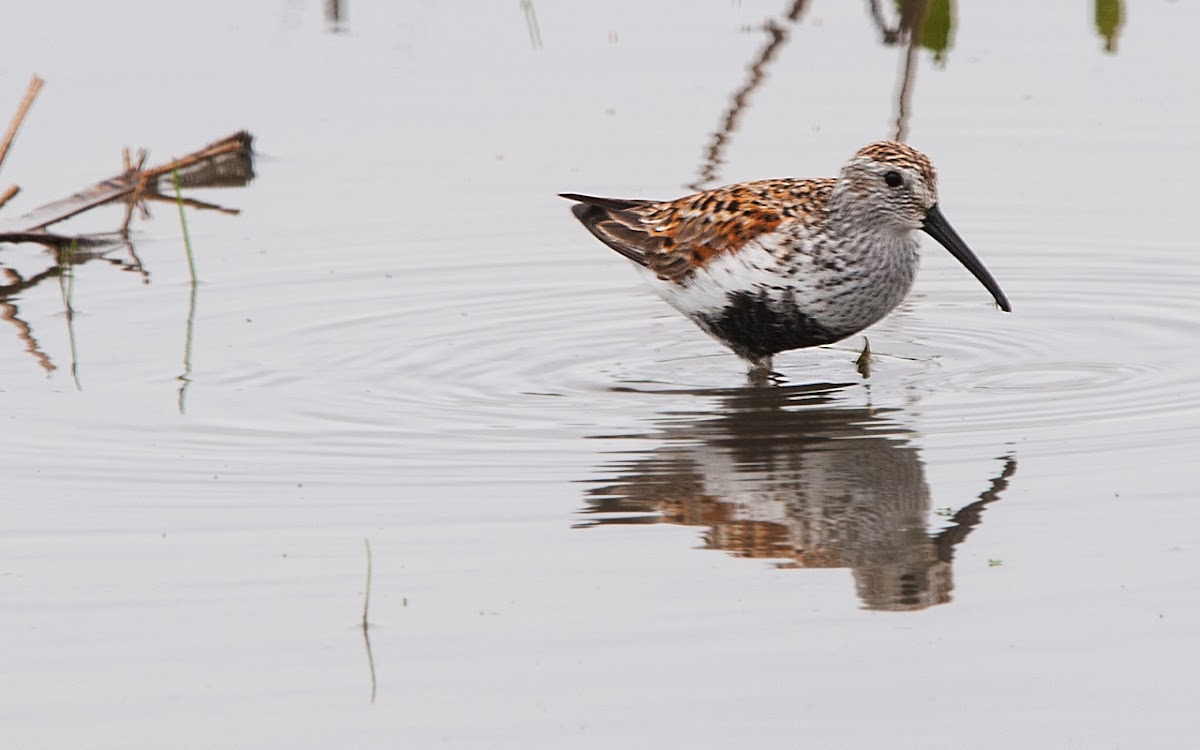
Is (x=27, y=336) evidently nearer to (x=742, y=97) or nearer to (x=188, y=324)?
(x=188, y=324)

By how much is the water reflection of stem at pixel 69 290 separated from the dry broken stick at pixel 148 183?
0.33 feet

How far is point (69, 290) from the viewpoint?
10406 millimetres

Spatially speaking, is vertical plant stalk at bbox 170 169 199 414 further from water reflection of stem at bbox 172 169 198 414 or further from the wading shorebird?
the wading shorebird

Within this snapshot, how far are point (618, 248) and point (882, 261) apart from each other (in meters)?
1.63

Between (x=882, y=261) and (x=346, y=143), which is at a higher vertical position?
(x=882, y=261)

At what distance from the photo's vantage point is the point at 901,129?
12984mm

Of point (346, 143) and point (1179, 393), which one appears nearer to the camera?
point (1179, 393)

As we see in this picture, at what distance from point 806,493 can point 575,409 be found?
5.07ft

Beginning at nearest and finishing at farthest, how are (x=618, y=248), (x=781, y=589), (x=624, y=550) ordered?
(x=781, y=589)
(x=624, y=550)
(x=618, y=248)

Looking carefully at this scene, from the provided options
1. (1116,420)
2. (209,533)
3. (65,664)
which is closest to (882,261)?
(1116,420)

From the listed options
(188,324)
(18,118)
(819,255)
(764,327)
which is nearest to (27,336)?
(188,324)

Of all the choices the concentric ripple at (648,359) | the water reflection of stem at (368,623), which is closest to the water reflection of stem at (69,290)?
the concentric ripple at (648,359)

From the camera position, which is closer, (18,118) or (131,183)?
(18,118)

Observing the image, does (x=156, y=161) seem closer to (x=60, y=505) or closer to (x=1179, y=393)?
(x=60, y=505)
